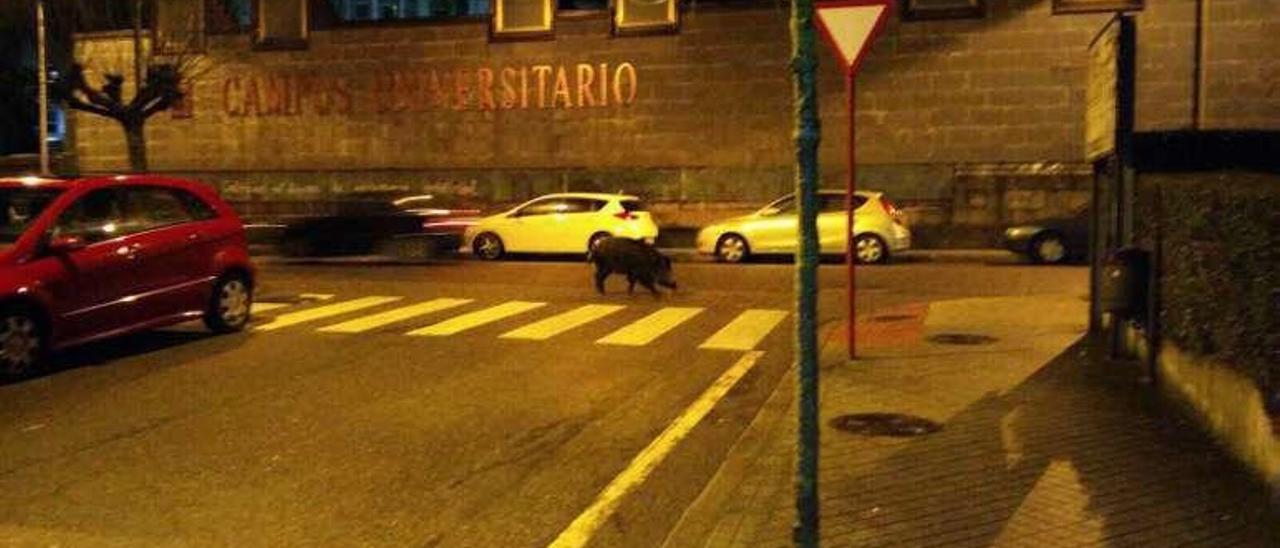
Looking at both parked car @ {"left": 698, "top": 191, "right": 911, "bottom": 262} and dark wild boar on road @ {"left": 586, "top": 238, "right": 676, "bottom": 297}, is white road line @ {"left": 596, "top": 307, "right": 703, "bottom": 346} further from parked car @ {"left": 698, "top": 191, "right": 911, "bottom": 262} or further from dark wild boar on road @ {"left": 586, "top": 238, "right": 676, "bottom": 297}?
parked car @ {"left": 698, "top": 191, "right": 911, "bottom": 262}

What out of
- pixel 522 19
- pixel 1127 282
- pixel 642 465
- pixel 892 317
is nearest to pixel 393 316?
pixel 892 317

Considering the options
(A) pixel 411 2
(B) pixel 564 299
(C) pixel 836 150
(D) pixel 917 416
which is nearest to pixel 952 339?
(D) pixel 917 416

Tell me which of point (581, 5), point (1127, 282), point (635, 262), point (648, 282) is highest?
point (581, 5)

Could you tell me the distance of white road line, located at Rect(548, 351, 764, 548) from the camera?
589 cm

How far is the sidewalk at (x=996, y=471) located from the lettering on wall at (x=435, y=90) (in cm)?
1999

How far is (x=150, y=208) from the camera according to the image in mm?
11383

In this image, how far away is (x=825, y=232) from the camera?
22.8 m

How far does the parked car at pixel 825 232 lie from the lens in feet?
74.1

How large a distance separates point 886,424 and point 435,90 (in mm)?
24190

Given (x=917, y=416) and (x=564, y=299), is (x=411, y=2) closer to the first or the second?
(x=564, y=299)

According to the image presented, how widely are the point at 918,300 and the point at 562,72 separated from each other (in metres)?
15.6

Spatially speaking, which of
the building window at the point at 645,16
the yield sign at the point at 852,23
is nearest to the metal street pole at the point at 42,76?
the building window at the point at 645,16

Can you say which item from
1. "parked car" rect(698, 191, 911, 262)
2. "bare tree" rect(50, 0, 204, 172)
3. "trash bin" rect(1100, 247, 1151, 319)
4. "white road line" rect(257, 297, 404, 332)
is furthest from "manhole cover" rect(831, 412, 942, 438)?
"bare tree" rect(50, 0, 204, 172)

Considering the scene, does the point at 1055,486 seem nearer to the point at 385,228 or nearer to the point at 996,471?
the point at 996,471
